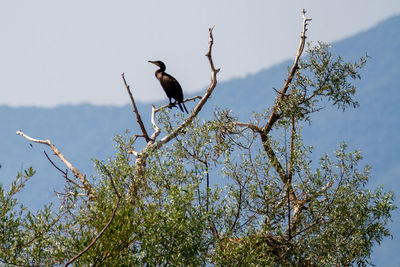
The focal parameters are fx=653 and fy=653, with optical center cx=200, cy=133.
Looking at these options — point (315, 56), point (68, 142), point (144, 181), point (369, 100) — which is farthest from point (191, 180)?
point (68, 142)

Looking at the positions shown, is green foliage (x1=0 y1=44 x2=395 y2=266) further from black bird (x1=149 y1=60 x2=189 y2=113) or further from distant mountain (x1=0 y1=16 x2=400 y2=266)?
distant mountain (x1=0 y1=16 x2=400 y2=266)

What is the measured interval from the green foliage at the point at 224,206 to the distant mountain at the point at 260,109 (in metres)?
92.5

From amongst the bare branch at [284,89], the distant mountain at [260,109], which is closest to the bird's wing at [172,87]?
the bare branch at [284,89]

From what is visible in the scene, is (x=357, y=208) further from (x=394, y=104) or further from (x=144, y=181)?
(x=394, y=104)

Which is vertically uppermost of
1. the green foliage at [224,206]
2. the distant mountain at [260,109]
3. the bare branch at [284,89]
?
the distant mountain at [260,109]

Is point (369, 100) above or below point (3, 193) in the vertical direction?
above

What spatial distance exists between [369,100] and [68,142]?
61266 millimetres

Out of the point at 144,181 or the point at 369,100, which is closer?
the point at 144,181

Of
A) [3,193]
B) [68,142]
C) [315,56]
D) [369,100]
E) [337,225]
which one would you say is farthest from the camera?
[68,142]

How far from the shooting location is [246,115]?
419 ft

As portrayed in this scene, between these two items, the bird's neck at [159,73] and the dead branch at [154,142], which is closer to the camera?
the dead branch at [154,142]

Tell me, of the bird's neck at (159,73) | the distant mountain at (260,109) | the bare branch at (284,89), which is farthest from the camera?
the distant mountain at (260,109)

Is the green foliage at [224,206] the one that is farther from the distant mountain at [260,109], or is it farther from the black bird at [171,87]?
the distant mountain at [260,109]

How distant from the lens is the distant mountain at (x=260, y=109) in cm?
11406
